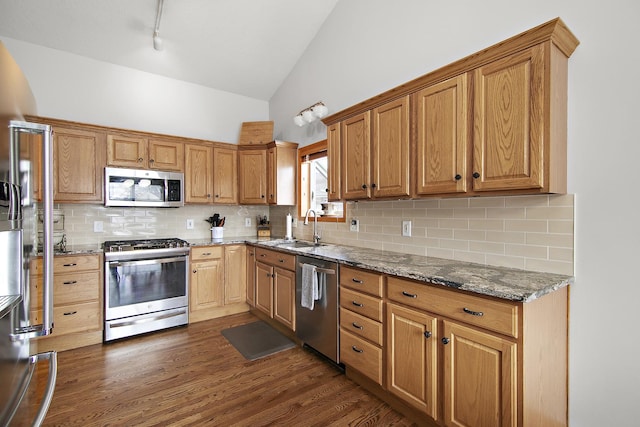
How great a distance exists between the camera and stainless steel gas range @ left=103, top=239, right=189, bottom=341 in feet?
10.1

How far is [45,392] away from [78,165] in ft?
9.45

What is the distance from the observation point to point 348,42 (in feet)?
10.9

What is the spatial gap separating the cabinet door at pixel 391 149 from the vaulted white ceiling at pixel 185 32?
1.94 metres

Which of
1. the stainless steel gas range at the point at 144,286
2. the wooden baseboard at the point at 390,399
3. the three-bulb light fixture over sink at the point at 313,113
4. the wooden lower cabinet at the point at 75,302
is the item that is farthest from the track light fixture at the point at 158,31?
the wooden baseboard at the point at 390,399

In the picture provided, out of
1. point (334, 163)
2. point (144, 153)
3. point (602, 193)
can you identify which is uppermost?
point (144, 153)

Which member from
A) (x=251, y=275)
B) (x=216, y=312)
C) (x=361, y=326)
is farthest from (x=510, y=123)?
(x=216, y=312)

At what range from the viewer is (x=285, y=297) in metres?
3.15

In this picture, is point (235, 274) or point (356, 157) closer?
point (356, 157)

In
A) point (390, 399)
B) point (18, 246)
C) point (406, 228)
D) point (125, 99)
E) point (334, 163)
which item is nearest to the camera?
point (18, 246)

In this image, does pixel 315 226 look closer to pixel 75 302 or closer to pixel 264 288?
pixel 264 288

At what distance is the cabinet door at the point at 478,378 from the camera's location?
1.45 m

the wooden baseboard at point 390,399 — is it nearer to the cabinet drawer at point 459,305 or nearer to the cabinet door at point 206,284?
the cabinet drawer at point 459,305

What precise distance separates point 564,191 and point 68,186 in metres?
4.14

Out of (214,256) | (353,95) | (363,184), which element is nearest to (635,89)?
(363,184)
